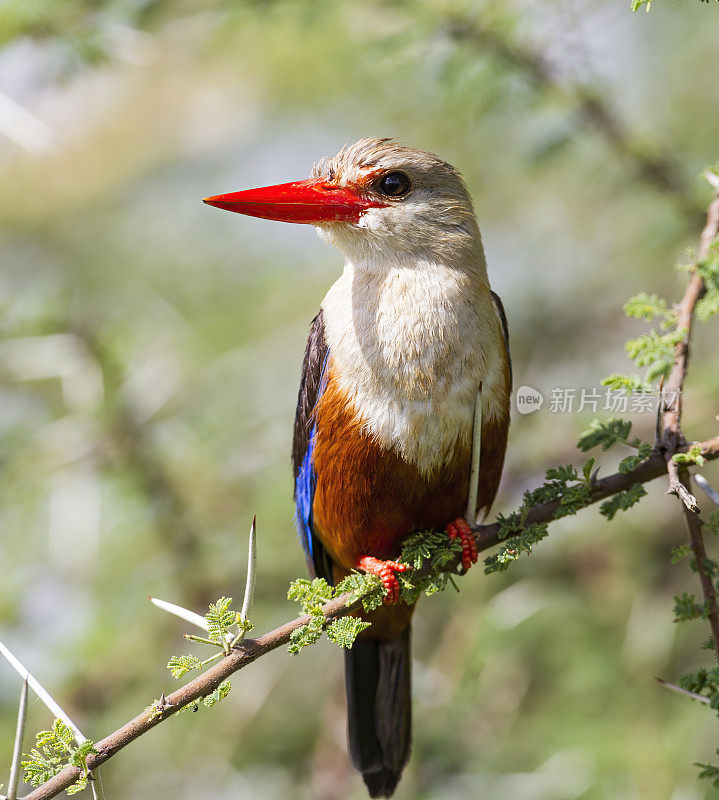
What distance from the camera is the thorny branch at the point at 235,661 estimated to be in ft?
5.81

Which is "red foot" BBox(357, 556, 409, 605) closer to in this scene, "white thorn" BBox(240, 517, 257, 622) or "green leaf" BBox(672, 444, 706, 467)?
"white thorn" BBox(240, 517, 257, 622)

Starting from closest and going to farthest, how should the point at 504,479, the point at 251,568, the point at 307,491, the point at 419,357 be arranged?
1. the point at 251,568
2. the point at 419,357
3. the point at 307,491
4. the point at 504,479

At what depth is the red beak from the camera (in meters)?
2.63

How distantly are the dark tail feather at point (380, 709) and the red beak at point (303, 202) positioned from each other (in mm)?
1662

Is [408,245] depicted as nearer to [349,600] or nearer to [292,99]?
[349,600]

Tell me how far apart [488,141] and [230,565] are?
12.4 ft

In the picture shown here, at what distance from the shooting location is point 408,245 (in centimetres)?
301

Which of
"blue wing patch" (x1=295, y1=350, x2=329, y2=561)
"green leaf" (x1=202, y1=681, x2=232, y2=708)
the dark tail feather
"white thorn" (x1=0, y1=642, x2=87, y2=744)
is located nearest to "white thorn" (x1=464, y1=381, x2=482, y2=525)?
"blue wing patch" (x1=295, y1=350, x2=329, y2=561)

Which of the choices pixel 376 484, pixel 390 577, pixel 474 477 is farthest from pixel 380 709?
pixel 474 477

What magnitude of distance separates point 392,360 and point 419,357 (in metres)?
0.09

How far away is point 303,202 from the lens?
9.48ft

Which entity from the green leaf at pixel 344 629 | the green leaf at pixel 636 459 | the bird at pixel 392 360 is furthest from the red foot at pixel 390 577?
the green leaf at pixel 636 459

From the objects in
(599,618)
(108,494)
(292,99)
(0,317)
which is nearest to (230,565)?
(108,494)

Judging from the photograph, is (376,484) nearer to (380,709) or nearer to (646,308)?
(646,308)
